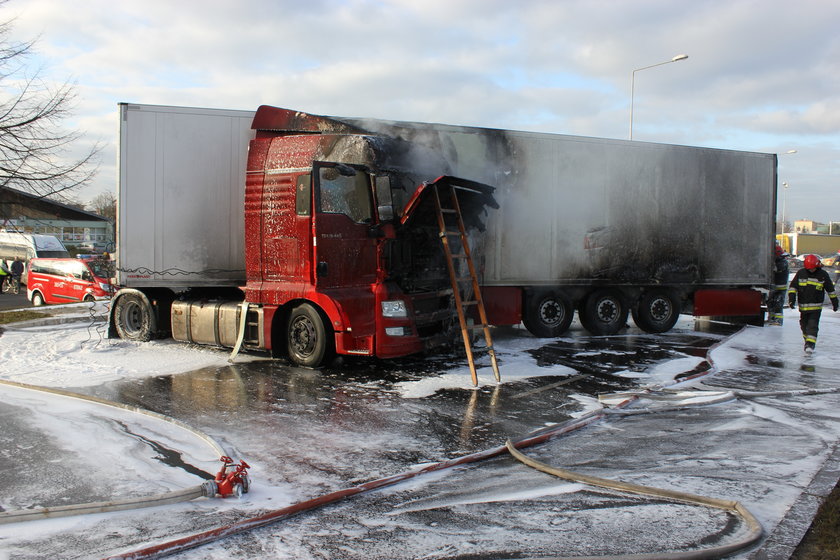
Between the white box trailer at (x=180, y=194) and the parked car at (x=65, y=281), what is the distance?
11.0 meters

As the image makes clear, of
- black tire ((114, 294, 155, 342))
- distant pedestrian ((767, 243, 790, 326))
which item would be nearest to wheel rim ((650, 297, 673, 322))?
distant pedestrian ((767, 243, 790, 326))

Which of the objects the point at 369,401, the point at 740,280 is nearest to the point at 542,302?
the point at 740,280

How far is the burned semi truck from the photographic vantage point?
8.99m

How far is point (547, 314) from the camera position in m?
12.7

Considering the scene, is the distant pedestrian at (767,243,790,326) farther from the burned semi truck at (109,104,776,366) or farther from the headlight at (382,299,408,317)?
the headlight at (382,299,408,317)

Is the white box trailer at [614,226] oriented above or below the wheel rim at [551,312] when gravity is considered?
above

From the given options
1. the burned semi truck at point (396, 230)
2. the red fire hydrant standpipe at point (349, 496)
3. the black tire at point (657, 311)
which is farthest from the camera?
the black tire at point (657, 311)

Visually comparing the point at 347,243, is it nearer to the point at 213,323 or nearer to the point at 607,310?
the point at 213,323

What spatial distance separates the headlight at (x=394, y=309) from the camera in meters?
8.77

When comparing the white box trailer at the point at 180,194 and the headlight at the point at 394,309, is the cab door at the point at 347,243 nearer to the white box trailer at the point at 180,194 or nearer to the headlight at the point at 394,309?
the headlight at the point at 394,309

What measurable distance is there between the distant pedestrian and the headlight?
9.42 metres

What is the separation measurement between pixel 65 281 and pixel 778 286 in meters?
20.3

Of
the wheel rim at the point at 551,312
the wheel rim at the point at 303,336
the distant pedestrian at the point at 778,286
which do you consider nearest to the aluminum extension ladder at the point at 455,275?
the wheel rim at the point at 303,336

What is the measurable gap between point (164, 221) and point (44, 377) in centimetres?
310
